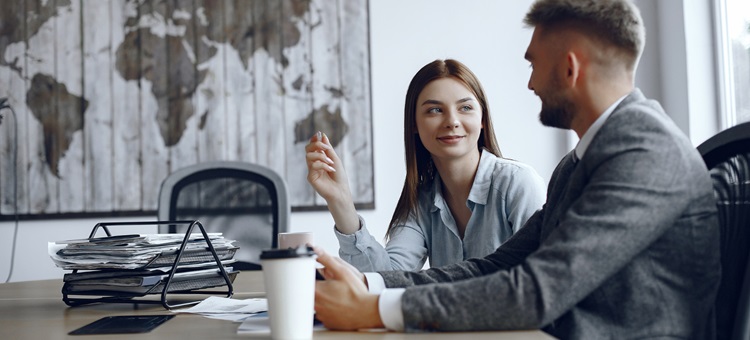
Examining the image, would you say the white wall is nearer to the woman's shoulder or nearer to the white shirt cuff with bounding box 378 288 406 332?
the woman's shoulder

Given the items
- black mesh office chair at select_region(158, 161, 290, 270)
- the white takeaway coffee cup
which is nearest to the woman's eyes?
black mesh office chair at select_region(158, 161, 290, 270)

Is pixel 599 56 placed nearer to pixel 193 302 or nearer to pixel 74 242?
pixel 193 302

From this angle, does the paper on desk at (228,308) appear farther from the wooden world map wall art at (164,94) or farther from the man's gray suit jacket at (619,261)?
the wooden world map wall art at (164,94)

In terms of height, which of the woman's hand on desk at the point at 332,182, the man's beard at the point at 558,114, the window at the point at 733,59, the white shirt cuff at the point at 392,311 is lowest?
the white shirt cuff at the point at 392,311

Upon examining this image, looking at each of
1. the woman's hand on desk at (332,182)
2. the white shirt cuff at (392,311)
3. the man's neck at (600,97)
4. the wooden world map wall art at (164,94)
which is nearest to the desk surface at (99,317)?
the white shirt cuff at (392,311)

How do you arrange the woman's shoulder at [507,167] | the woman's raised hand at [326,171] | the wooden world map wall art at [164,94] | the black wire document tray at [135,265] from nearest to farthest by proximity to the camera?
the black wire document tray at [135,265] < the woman's raised hand at [326,171] < the woman's shoulder at [507,167] < the wooden world map wall art at [164,94]

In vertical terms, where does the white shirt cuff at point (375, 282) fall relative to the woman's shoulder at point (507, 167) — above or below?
below

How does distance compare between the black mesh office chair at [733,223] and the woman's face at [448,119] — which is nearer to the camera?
the black mesh office chair at [733,223]

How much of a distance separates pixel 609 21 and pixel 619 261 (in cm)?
43

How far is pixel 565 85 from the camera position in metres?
1.29

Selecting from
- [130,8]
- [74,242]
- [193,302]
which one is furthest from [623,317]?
[130,8]

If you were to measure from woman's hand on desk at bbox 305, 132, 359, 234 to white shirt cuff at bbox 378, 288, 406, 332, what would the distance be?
0.92m

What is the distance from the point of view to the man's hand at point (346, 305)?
103 cm

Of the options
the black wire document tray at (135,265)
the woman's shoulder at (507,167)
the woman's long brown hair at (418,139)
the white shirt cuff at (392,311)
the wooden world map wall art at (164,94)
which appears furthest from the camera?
the wooden world map wall art at (164,94)
